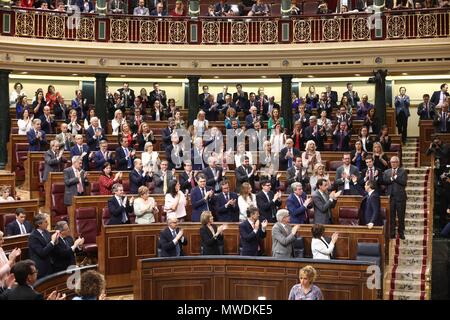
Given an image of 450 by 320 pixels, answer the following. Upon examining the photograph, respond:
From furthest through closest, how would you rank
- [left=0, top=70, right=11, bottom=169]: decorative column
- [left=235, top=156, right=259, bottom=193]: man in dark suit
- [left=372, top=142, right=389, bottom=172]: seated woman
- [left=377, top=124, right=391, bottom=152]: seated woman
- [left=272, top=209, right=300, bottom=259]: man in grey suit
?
1. [left=0, top=70, right=11, bottom=169]: decorative column
2. [left=377, top=124, right=391, bottom=152]: seated woman
3. [left=372, top=142, right=389, bottom=172]: seated woman
4. [left=235, top=156, right=259, bottom=193]: man in dark suit
5. [left=272, top=209, right=300, bottom=259]: man in grey suit

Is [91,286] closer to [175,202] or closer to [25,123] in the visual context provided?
[175,202]

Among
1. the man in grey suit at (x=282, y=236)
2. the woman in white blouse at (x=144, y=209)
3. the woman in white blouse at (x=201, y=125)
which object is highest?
the woman in white blouse at (x=201, y=125)

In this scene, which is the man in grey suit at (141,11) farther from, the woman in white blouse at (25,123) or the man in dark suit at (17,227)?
the man in dark suit at (17,227)

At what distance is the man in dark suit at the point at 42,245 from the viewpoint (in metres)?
7.26

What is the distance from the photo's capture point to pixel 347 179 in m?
9.55

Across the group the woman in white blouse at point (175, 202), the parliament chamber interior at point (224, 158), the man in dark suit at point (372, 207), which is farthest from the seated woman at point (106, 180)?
the man in dark suit at point (372, 207)

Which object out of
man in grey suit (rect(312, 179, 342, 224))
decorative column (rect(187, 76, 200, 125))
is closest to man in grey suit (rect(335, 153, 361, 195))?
man in grey suit (rect(312, 179, 342, 224))

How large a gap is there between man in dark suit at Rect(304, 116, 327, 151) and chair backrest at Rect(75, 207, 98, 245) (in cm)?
414

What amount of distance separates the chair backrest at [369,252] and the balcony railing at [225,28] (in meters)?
7.22

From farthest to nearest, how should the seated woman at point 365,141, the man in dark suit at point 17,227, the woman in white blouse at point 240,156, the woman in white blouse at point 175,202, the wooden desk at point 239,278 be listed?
the seated woman at point 365,141 < the woman in white blouse at point 240,156 < the woman in white blouse at point 175,202 < the man in dark suit at point 17,227 < the wooden desk at point 239,278

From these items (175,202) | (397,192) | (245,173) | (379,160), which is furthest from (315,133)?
(175,202)

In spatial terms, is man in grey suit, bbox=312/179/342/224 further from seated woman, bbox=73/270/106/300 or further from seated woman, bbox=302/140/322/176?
seated woman, bbox=73/270/106/300

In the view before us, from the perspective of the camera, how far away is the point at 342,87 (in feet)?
56.7

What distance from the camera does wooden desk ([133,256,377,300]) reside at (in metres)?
7.15
